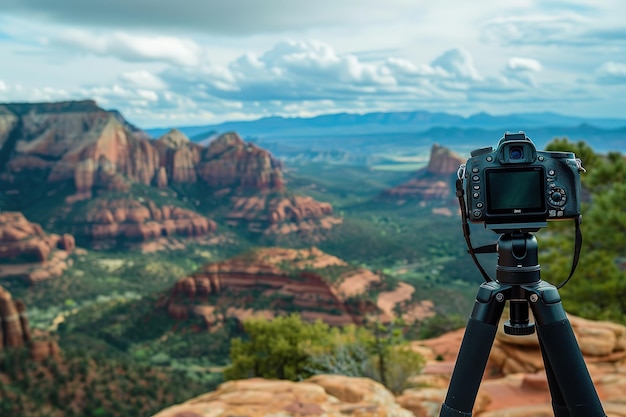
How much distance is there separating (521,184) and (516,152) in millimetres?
214

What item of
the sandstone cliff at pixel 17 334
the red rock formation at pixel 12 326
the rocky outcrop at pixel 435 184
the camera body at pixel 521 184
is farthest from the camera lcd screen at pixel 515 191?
the rocky outcrop at pixel 435 184

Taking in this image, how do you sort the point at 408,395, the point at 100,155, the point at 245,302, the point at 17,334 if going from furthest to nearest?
1. the point at 100,155
2. the point at 245,302
3. the point at 17,334
4. the point at 408,395

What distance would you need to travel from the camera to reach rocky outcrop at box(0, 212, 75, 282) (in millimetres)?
87312

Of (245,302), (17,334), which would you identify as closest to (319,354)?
(17,334)

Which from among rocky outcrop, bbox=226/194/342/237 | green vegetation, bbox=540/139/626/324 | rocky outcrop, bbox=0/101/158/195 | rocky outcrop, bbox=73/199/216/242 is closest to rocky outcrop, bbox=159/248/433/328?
green vegetation, bbox=540/139/626/324

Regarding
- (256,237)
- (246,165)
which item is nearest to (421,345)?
(256,237)

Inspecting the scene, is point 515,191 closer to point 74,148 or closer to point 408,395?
point 408,395

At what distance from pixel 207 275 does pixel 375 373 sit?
51.2 metres

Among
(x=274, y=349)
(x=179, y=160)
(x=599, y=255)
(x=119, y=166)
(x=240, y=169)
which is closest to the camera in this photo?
(x=599, y=255)

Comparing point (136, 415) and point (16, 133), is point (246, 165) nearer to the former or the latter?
point (16, 133)

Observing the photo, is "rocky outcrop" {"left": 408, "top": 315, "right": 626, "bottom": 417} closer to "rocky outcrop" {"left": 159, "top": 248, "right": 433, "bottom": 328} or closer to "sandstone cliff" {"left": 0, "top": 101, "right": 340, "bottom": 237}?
"rocky outcrop" {"left": 159, "top": 248, "right": 433, "bottom": 328}

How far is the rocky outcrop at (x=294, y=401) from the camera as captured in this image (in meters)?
8.34

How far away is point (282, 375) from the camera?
70.0ft

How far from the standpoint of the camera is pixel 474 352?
12.4 ft
